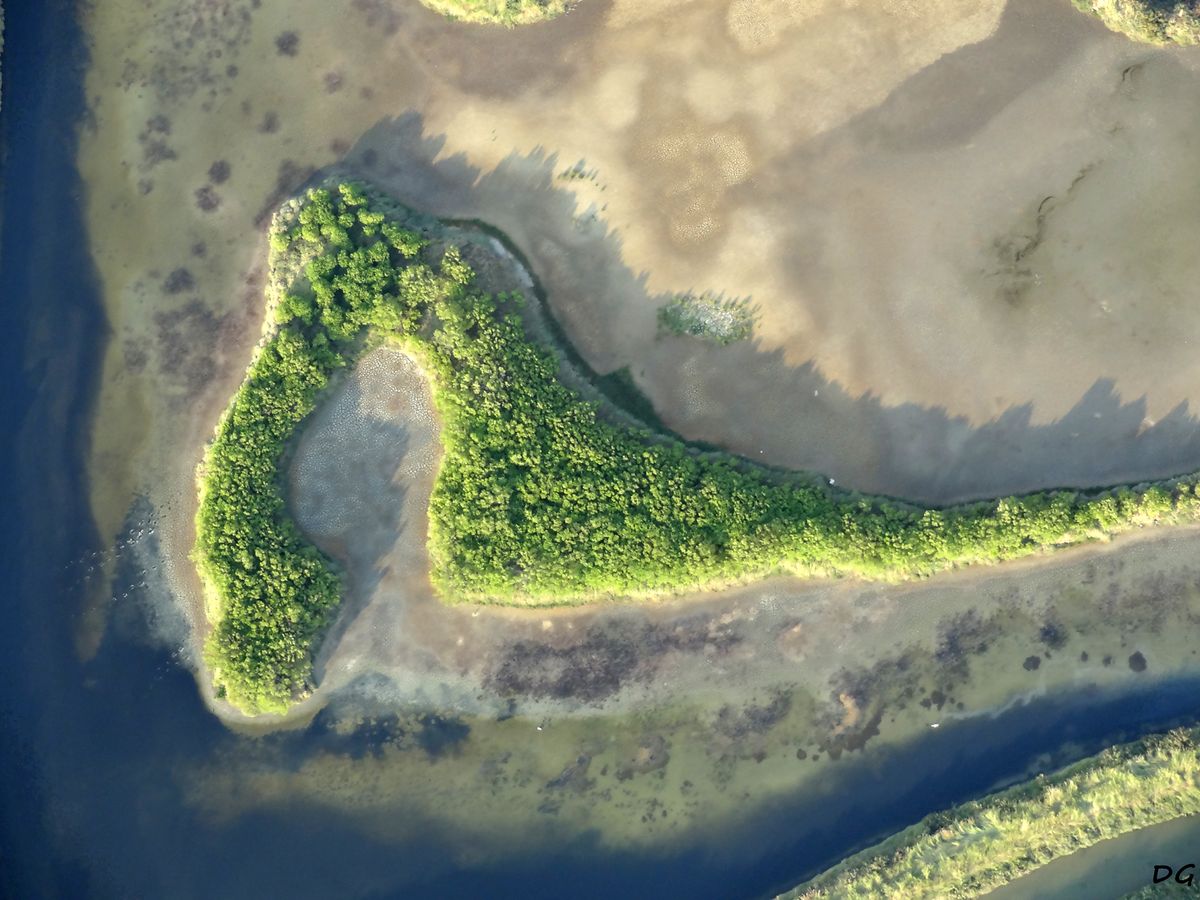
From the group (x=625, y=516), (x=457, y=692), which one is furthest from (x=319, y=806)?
(x=625, y=516)

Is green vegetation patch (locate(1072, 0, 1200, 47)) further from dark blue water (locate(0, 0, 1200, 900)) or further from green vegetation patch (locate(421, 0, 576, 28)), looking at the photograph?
dark blue water (locate(0, 0, 1200, 900))

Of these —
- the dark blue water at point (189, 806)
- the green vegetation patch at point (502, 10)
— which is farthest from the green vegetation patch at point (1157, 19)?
the dark blue water at point (189, 806)

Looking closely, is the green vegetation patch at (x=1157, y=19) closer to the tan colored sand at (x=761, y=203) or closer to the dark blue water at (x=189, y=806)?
the tan colored sand at (x=761, y=203)

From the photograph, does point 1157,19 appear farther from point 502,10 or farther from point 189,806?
point 189,806

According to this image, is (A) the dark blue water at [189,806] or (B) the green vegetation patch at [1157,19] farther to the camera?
(B) the green vegetation patch at [1157,19]

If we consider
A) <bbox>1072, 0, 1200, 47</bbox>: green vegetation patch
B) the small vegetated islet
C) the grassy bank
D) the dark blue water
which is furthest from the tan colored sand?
the grassy bank

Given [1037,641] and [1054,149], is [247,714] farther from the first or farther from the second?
[1054,149]

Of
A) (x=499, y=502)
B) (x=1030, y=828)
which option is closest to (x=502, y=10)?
(x=499, y=502)
